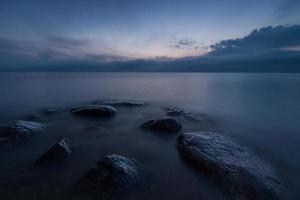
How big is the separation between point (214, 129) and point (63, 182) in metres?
8.04

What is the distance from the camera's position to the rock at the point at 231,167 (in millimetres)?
4242

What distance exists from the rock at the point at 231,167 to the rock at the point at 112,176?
6.84ft

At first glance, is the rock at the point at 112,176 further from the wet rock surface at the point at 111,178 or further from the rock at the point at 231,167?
the rock at the point at 231,167

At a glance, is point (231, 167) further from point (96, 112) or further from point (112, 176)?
point (96, 112)

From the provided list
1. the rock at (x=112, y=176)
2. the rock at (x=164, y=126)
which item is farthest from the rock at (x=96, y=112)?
the rock at (x=112, y=176)

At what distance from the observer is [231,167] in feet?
16.4

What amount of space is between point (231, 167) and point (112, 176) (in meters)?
3.42

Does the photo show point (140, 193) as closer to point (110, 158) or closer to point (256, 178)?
point (110, 158)

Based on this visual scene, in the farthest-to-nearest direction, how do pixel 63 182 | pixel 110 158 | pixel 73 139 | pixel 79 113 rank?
pixel 79 113
pixel 73 139
pixel 110 158
pixel 63 182

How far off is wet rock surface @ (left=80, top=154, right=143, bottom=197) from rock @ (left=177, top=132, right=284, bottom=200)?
6.87 feet

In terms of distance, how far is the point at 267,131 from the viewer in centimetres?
987

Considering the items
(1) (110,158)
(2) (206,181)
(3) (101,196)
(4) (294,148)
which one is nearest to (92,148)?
(1) (110,158)

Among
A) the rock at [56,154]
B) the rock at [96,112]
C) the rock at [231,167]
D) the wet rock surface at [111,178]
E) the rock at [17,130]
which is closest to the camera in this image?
the wet rock surface at [111,178]

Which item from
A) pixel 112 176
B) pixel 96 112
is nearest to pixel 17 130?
pixel 96 112
